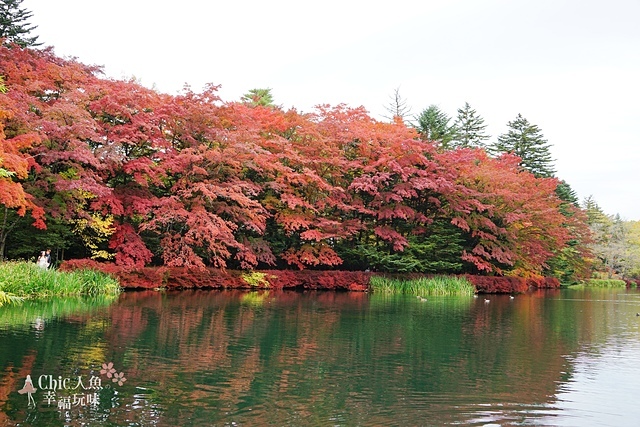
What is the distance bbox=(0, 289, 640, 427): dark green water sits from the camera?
588 centimetres

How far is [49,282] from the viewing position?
1642 centimetres

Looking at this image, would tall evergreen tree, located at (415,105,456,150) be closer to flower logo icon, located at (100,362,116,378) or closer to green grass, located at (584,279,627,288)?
green grass, located at (584,279,627,288)

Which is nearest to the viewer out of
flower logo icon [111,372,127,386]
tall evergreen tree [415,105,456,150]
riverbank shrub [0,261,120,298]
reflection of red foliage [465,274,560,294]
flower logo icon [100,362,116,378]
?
flower logo icon [111,372,127,386]

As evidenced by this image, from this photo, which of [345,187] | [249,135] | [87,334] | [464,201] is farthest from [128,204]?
[464,201]

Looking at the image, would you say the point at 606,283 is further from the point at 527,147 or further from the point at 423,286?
the point at 423,286

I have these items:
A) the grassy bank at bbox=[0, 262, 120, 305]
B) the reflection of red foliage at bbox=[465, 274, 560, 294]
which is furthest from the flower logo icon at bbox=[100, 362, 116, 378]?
the reflection of red foliage at bbox=[465, 274, 560, 294]

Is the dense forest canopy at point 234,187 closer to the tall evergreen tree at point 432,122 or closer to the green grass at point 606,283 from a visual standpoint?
the tall evergreen tree at point 432,122

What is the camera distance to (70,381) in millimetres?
6668

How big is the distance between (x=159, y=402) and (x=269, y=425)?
138 cm

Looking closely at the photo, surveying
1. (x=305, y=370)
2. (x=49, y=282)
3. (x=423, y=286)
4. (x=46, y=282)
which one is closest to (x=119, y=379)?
(x=305, y=370)

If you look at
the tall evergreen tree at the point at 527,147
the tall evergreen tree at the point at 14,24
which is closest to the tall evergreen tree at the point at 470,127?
the tall evergreen tree at the point at 527,147

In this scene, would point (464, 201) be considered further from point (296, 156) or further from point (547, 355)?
point (547, 355)

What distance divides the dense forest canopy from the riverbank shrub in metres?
1.96

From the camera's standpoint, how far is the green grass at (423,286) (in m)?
26.7
